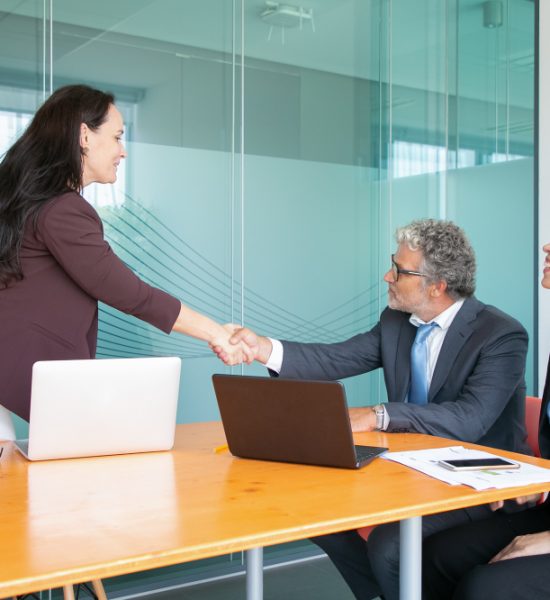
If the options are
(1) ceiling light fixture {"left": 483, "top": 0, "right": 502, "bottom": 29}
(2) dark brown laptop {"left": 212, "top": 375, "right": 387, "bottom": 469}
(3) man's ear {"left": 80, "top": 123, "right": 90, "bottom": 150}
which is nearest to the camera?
(2) dark brown laptop {"left": 212, "top": 375, "right": 387, "bottom": 469}

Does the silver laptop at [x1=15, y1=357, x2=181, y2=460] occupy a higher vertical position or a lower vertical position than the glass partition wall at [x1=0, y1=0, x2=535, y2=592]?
lower

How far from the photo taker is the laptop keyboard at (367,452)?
6.70ft

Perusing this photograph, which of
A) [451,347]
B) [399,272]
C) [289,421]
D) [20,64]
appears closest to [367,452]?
[289,421]

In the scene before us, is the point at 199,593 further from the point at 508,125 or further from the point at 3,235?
the point at 508,125

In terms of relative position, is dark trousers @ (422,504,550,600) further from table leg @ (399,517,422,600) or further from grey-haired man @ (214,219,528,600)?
table leg @ (399,517,422,600)

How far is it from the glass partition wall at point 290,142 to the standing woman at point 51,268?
0.86m

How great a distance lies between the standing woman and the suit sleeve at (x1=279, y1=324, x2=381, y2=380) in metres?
0.62

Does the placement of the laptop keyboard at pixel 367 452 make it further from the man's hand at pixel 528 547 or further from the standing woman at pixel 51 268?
the standing woman at pixel 51 268

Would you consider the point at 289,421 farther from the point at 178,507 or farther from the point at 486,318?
the point at 486,318

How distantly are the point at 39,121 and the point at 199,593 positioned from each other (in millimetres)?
2096

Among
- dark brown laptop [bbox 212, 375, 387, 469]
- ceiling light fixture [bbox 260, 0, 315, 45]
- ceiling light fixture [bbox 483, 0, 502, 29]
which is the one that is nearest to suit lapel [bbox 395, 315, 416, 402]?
dark brown laptop [bbox 212, 375, 387, 469]

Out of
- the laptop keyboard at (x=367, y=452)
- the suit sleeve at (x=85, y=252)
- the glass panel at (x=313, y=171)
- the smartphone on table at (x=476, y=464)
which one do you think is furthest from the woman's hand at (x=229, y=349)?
the smartphone on table at (x=476, y=464)

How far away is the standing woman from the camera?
7.88 feet

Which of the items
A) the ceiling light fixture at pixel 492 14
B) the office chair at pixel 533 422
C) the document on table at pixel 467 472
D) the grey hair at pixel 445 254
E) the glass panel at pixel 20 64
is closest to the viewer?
the document on table at pixel 467 472
